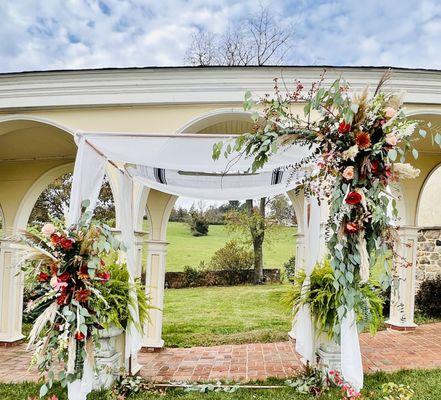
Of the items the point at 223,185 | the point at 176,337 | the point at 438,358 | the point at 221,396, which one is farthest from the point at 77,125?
the point at 438,358

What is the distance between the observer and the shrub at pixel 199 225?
71.2 feet

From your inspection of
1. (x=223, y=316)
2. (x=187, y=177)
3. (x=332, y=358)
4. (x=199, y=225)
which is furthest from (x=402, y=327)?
(x=199, y=225)

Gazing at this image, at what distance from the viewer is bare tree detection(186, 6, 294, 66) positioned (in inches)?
517

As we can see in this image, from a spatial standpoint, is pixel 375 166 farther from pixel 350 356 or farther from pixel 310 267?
pixel 310 267

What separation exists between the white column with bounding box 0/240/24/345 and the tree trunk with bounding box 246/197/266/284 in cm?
1072

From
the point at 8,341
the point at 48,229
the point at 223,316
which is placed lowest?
the point at 223,316

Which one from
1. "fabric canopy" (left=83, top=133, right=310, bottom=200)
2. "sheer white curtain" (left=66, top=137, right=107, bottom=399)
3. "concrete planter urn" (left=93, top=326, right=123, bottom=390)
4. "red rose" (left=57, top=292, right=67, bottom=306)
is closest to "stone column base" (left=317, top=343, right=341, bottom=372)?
"fabric canopy" (left=83, top=133, right=310, bottom=200)

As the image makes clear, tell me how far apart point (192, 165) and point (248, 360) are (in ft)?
10.8

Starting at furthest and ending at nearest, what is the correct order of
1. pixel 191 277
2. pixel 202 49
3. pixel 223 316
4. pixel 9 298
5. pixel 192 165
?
pixel 191 277
pixel 202 49
pixel 223 316
pixel 9 298
pixel 192 165

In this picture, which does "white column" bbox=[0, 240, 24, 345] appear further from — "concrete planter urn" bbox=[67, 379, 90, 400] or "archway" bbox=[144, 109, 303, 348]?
"concrete planter urn" bbox=[67, 379, 90, 400]

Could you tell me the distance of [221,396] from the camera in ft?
13.1

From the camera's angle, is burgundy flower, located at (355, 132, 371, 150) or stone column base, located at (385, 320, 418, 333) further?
stone column base, located at (385, 320, 418, 333)

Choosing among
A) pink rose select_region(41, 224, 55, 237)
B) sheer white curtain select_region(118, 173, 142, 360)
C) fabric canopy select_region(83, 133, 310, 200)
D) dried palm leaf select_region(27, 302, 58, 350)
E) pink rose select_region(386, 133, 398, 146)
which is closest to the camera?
pink rose select_region(386, 133, 398, 146)

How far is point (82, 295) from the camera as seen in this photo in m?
2.86
